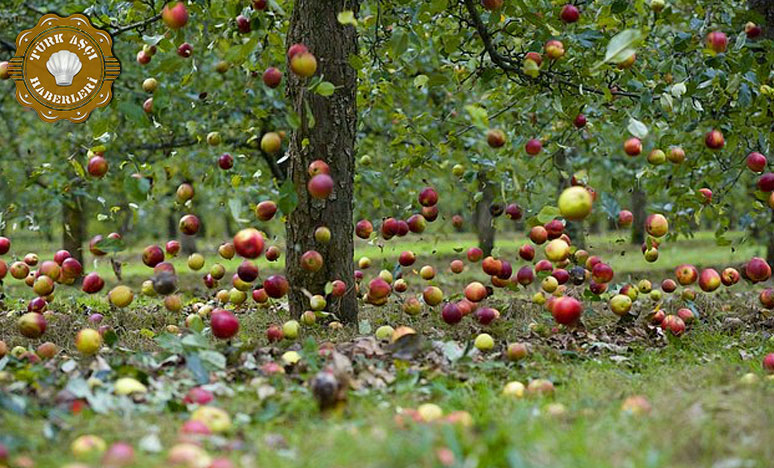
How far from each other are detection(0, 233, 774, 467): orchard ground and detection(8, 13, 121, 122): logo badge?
2389 millimetres

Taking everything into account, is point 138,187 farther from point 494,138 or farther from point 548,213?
point 548,213

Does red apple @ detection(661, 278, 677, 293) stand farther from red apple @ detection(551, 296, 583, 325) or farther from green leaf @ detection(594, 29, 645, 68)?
green leaf @ detection(594, 29, 645, 68)

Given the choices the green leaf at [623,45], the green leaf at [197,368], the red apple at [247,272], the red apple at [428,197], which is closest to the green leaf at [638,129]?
the green leaf at [623,45]

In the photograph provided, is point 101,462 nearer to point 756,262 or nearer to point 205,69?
point 756,262

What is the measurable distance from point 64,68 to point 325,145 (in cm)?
305

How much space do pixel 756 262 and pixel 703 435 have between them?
9.25ft

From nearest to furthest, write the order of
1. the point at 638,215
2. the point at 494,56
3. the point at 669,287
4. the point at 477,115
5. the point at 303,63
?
the point at 477,115 < the point at 303,63 < the point at 494,56 < the point at 669,287 < the point at 638,215

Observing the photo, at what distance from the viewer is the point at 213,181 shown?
3555mm

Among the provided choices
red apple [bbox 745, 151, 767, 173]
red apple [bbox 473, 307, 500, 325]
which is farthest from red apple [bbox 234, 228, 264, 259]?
red apple [bbox 745, 151, 767, 173]

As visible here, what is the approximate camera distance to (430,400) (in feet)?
9.84

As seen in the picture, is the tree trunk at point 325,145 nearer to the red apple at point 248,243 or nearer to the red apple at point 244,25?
the red apple at point 244,25

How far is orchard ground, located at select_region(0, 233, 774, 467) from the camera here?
2.15m

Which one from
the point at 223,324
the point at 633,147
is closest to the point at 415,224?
the point at 633,147

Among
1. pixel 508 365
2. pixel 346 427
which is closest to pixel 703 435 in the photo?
pixel 346 427
